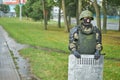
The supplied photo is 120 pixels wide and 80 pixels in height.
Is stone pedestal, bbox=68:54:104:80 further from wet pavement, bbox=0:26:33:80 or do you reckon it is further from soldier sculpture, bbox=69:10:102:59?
wet pavement, bbox=0:26:33:80

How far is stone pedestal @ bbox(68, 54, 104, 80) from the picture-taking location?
24.6 ft

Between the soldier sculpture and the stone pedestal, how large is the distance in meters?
0.11

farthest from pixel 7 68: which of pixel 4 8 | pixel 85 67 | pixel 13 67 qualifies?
pixel 4 8

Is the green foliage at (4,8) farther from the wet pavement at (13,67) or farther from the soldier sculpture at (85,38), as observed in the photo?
the soldier sculpture at (85,38)

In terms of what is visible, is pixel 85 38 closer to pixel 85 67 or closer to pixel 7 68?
pixel 85 67

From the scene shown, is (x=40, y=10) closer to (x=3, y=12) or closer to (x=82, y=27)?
(x=82, y=27)

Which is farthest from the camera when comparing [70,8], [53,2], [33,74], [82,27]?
[70,8]

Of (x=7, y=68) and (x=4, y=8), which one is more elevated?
(x=4, y=8)

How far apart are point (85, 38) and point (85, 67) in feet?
1.85

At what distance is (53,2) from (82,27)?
1284 inches

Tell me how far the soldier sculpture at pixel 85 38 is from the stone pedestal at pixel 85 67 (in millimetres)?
105

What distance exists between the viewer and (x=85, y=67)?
7.53 m

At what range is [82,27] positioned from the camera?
7.54 meters

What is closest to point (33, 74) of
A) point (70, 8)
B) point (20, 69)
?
point (20, 69)
